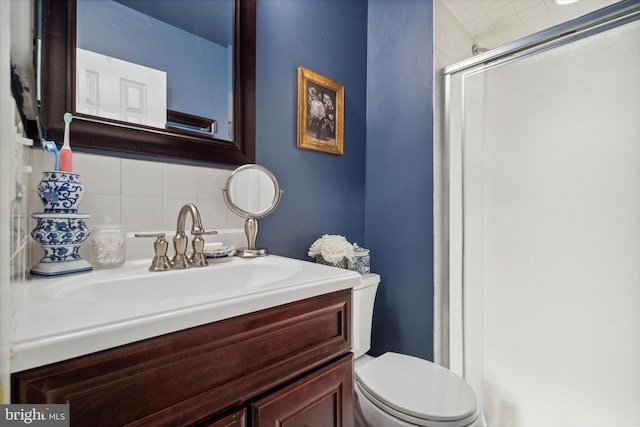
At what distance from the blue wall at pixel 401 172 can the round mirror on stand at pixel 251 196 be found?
0.65 m

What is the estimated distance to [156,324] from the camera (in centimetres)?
41

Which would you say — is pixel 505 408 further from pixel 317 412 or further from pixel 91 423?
pixel 91 423

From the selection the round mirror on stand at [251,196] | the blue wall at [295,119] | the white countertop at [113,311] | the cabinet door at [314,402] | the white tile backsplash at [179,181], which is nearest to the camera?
the white countertop at [113,311]

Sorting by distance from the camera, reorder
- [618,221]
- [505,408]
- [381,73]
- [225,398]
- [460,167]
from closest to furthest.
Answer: [225,398]
[618,221]
[505,408]
[460,167]
[381,73]

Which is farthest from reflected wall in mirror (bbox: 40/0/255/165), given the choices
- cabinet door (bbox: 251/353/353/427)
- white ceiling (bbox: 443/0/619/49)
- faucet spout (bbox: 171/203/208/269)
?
white ceiling (bbox: 443/0/619/49)

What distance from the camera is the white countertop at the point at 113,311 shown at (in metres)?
0.34

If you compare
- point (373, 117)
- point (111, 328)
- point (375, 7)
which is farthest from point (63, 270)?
point (375, 7)

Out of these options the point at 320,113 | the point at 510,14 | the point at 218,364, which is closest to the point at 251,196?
the point at 320,113

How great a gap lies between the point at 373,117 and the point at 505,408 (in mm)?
1482

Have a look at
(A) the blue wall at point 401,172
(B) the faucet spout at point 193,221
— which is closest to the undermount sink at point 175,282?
(B) the faucet spout at point 193,221

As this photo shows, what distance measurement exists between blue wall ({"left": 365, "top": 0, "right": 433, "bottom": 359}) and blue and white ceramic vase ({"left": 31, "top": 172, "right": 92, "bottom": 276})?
1.23 m

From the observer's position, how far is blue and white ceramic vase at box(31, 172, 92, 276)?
2.07 ft

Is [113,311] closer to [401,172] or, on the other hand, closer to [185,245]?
[185,245]

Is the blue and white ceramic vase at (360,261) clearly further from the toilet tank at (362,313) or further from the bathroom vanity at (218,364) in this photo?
the bathroom vanity at (218,364)
